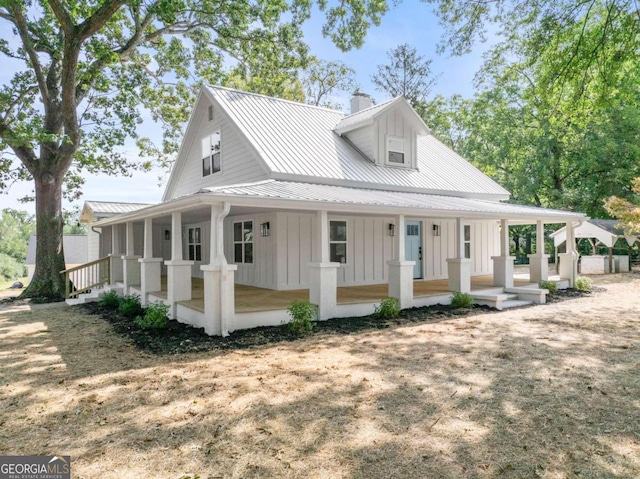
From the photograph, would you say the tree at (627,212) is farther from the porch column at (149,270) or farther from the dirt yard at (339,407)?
the porch column at (149,270)

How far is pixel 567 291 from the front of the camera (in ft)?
41.5

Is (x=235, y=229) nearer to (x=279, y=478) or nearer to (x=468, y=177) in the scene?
(x=468, y=177)

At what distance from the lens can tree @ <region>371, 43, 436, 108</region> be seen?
91.5 ft

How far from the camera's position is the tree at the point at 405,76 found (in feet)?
91.5

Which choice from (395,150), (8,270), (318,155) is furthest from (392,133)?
(8,270)

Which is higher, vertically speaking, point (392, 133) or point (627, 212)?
point (392, 133)

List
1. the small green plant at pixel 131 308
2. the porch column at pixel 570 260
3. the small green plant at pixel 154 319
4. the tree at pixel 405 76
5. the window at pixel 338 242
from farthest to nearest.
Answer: the tree at pixel 405 76 → the porch column at pixel 570 260 → the window at pixel 338 242 → the small green plant at pixel 131 308 → the small green plant at pixel 154 319

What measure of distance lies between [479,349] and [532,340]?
3.94 feet

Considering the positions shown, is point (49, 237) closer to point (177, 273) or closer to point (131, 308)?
point (131, 308)

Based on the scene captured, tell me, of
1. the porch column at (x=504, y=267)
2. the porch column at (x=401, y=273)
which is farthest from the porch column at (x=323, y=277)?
the porch column at (x=504, y=267)

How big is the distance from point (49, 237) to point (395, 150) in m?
12.5

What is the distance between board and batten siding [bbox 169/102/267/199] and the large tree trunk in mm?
4204

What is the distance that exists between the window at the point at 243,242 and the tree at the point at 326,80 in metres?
17.5

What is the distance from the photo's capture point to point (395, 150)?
1345 centimetres
